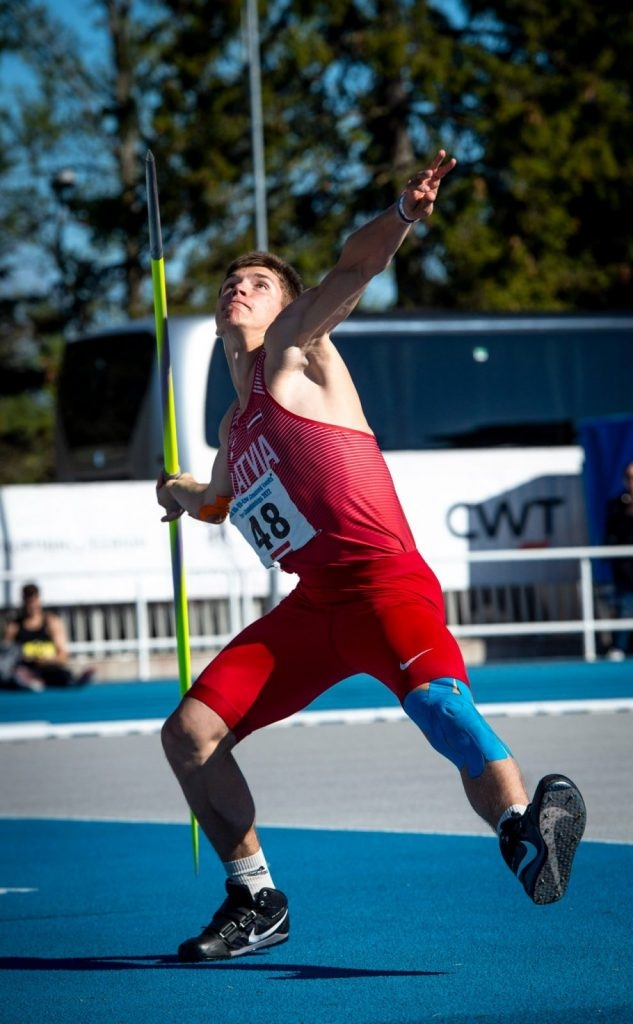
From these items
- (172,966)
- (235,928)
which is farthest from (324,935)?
(172,966)

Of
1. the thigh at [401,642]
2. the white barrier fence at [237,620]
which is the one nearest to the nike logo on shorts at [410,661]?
the thigh at [401,642]

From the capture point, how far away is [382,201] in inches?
1176

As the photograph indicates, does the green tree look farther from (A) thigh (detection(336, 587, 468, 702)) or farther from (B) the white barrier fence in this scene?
(A) thigh (detection(336, 587, 468, 702))

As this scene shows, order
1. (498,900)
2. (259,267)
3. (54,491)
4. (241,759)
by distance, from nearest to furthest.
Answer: (259,267)
(498,900)
(241,759)
(54,491)

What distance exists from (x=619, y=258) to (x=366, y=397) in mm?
12552

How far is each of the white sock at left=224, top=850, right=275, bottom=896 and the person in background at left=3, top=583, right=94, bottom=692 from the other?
37.5 ft

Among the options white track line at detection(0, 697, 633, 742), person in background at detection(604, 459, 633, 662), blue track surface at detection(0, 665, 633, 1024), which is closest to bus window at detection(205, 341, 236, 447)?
person in background at detection(604, 459, 633, 662)

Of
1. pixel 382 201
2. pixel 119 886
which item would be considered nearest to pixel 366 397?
pixel 382 201

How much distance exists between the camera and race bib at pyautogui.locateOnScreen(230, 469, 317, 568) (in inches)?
189

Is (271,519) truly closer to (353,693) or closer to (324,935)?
(324,935)

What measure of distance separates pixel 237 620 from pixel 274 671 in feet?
38.8

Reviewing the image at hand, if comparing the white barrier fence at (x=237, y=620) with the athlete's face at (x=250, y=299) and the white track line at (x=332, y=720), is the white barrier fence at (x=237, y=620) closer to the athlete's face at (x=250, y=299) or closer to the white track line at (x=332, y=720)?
the white track line at (x=332, y=720)

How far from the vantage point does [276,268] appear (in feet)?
17.2

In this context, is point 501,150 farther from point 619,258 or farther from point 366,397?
point 366,397
